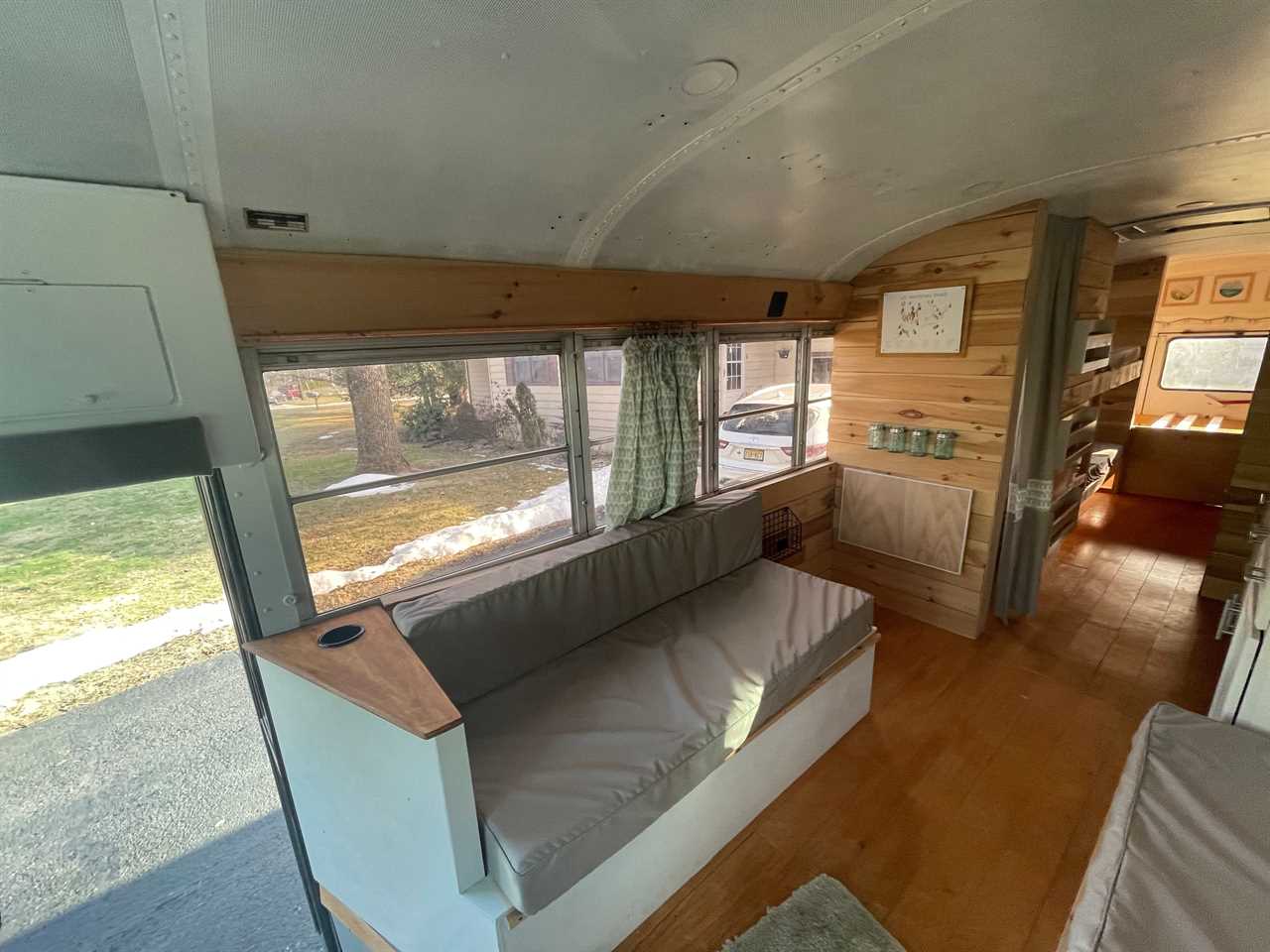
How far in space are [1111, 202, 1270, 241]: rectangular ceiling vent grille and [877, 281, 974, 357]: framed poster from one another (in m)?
1.08

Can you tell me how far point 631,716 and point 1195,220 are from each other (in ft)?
12.2

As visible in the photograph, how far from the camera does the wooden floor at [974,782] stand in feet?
5.29

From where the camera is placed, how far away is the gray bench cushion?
A: 1.32 meters

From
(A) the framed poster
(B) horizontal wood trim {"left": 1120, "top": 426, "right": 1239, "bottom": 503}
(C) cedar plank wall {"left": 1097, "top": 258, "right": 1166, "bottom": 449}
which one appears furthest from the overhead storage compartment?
(B) horizontal wood trim {"left": 1120, "top": 426, "right": 1239, "bottom": 503}

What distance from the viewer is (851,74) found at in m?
1.23

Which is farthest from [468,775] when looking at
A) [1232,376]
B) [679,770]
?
[1232,376]

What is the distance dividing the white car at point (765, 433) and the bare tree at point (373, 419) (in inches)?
68.7

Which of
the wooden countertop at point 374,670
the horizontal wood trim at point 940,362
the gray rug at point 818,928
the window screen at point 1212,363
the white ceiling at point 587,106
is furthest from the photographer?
the window screen at point 1212,363

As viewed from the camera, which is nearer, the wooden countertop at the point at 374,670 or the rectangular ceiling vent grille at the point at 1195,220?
the wooden countertop at the point at 374,670

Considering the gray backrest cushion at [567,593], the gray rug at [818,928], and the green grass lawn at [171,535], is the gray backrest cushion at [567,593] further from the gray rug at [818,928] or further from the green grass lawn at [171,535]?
the gray rug at [818,928]

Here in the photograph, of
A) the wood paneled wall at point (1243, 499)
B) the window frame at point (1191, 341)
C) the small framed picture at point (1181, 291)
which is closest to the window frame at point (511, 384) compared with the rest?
the wood paneled wall at point (1243, 499)

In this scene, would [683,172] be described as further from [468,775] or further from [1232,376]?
[1232,376]

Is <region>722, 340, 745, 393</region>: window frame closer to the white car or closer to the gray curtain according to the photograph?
the white car

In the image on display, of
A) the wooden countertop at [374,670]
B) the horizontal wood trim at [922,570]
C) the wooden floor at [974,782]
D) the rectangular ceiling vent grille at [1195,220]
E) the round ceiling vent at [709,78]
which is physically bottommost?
the wooden floor at [974,782]
